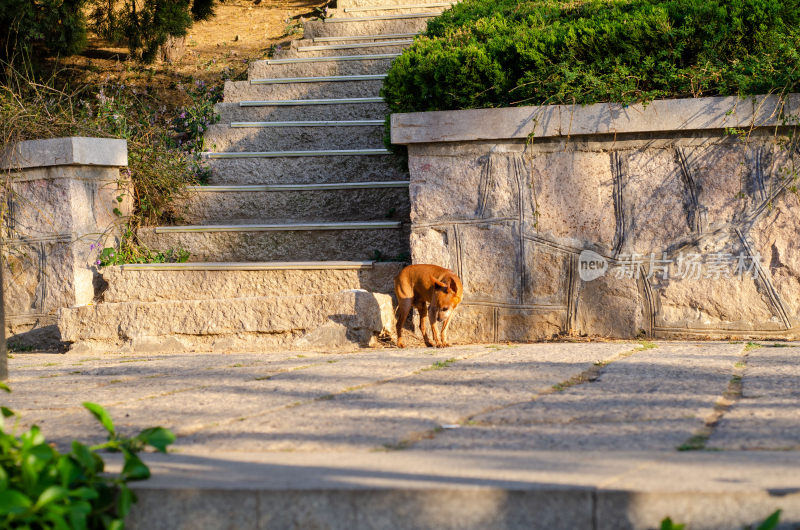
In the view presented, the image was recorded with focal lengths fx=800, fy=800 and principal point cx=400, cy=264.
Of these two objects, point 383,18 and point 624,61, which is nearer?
point 624,61

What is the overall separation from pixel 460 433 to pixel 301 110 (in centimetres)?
553

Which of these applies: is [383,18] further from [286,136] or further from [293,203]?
[293,203]

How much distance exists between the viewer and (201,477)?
76.5 inches

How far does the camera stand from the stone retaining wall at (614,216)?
480 centimetres

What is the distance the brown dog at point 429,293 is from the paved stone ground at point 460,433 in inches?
26.8

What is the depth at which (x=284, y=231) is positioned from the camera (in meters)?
5.82

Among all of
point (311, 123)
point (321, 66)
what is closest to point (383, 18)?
point (321, 66)

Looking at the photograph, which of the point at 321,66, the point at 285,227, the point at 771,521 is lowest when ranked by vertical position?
the point at 771,521

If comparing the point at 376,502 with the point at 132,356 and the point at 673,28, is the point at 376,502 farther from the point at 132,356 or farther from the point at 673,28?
the point at 673,28

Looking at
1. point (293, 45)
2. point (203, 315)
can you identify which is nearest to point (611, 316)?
point (203, 315)

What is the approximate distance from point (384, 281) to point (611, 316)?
4.90ft

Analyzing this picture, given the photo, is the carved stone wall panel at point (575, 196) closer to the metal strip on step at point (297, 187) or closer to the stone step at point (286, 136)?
the metal strip on step at point (297, 187)

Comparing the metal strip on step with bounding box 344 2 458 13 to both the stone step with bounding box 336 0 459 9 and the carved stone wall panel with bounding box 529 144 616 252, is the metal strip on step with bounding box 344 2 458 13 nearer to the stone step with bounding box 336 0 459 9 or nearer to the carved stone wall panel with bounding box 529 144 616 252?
the stone step with bounding box 336 0 459 9

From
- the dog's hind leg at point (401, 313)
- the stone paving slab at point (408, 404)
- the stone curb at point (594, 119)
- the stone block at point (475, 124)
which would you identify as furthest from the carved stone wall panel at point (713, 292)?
the dog's hind leg at point (401, 313)
